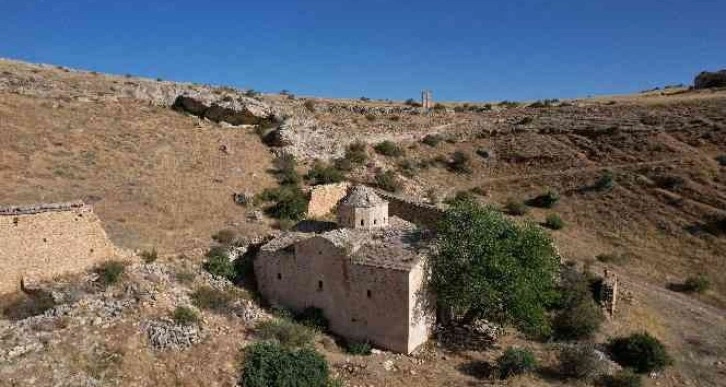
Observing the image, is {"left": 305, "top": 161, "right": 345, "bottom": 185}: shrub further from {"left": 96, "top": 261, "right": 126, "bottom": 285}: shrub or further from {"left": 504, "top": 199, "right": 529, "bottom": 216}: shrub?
{"left": 96, "top": 261, "right": 126, "bottom": 285}: shrub

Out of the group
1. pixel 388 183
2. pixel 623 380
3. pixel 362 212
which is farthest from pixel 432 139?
pixel 623 380

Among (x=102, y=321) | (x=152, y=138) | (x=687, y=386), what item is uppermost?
(x=152, y=138)

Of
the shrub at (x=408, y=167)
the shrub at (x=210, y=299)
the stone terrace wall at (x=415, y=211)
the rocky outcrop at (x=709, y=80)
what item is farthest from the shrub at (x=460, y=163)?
the rocky outcrop at (x=709, y=80)

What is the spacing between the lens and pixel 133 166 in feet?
77.4

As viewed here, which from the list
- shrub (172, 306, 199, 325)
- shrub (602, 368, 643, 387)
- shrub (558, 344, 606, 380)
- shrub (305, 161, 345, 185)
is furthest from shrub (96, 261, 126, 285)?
shrub (602, 368, 643, 387)

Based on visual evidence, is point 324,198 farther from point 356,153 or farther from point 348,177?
point 356,153

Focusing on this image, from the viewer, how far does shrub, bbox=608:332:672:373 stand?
51.1ft

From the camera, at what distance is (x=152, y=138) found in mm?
26969

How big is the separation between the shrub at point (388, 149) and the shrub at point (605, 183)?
11163 millimetres

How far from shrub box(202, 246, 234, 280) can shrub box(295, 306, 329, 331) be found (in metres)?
2.59

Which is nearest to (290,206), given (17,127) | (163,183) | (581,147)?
(163,183)

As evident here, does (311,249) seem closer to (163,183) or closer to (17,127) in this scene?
(163,183)

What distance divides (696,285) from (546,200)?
9021mm

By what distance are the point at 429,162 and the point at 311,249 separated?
1821 centimetres
